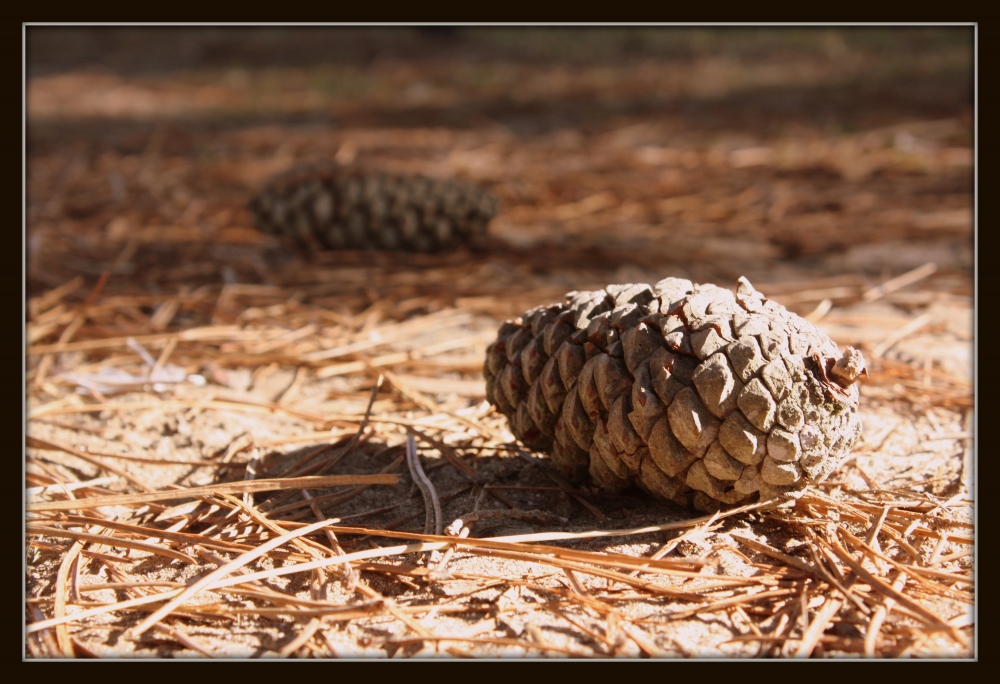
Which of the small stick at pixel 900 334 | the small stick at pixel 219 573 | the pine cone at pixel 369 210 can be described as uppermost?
the pine cone at pixel 369 210

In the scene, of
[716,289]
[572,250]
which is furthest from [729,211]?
[716,289]

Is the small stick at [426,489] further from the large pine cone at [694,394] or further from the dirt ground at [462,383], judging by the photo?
the large pine cone at [694,394]

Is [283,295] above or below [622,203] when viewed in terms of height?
below

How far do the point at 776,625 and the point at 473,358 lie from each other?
3.51 ft

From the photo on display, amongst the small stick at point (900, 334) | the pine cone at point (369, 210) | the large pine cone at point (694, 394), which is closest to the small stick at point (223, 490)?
the large pine cone at point (694, 394)

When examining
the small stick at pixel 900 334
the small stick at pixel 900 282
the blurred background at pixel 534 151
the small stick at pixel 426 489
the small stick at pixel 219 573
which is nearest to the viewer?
the small stick at pixel 219 573

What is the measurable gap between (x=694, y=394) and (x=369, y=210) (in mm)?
1776

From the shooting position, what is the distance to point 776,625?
3.30ft

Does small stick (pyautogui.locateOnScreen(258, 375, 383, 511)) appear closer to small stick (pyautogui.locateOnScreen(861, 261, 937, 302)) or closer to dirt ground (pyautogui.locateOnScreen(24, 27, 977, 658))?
dirt ground (pyautogui.locateOnScreen(24, 27, 977, 658))

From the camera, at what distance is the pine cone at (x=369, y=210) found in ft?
Answer: 8.75

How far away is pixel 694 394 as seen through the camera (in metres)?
1.12

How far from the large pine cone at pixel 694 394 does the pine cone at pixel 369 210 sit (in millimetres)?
1470

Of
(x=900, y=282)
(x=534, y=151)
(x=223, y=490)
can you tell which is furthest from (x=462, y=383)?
(x=534, y=151)

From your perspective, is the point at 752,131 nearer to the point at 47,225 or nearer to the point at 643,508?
the point at 47,225
